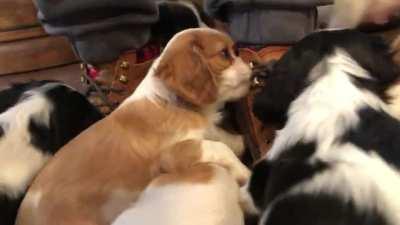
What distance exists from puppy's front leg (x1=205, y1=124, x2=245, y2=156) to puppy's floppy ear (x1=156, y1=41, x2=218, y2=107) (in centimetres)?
13

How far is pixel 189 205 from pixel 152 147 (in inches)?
11.9

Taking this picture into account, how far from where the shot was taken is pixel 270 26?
1.52 m

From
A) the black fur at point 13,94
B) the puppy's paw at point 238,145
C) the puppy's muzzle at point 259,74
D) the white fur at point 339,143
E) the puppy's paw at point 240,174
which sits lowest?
the puppy's paw at point 238,145

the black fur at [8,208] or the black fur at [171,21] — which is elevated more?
the black fur at [171,21]

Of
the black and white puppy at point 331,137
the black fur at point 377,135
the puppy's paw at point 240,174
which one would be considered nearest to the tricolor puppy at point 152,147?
the puppy's paw at point 240,174

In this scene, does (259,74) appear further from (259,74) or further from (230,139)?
(230,139)

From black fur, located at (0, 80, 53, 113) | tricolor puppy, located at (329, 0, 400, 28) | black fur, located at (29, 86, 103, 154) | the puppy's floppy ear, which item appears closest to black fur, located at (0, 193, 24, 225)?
black fur, located at (29, 86, 103, 154)

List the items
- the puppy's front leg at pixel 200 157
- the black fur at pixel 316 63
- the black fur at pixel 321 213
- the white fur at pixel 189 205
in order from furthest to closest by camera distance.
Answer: the puppy's front leg at pixel 200 157 < the black fur at pixel 316 63 < the white fur at pixel 189 205 < the black fur at pixel 321 213

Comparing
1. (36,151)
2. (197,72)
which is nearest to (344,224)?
(197,72)

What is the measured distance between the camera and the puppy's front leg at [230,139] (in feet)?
5.05

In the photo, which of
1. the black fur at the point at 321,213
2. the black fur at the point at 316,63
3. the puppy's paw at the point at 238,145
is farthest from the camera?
the puppy's paw at the point at 238,145

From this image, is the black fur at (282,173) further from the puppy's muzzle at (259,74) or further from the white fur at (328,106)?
the puppy's muzzle at (259,74)

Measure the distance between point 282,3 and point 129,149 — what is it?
501mm

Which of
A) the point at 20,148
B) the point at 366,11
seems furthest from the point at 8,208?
the point at 366,11
